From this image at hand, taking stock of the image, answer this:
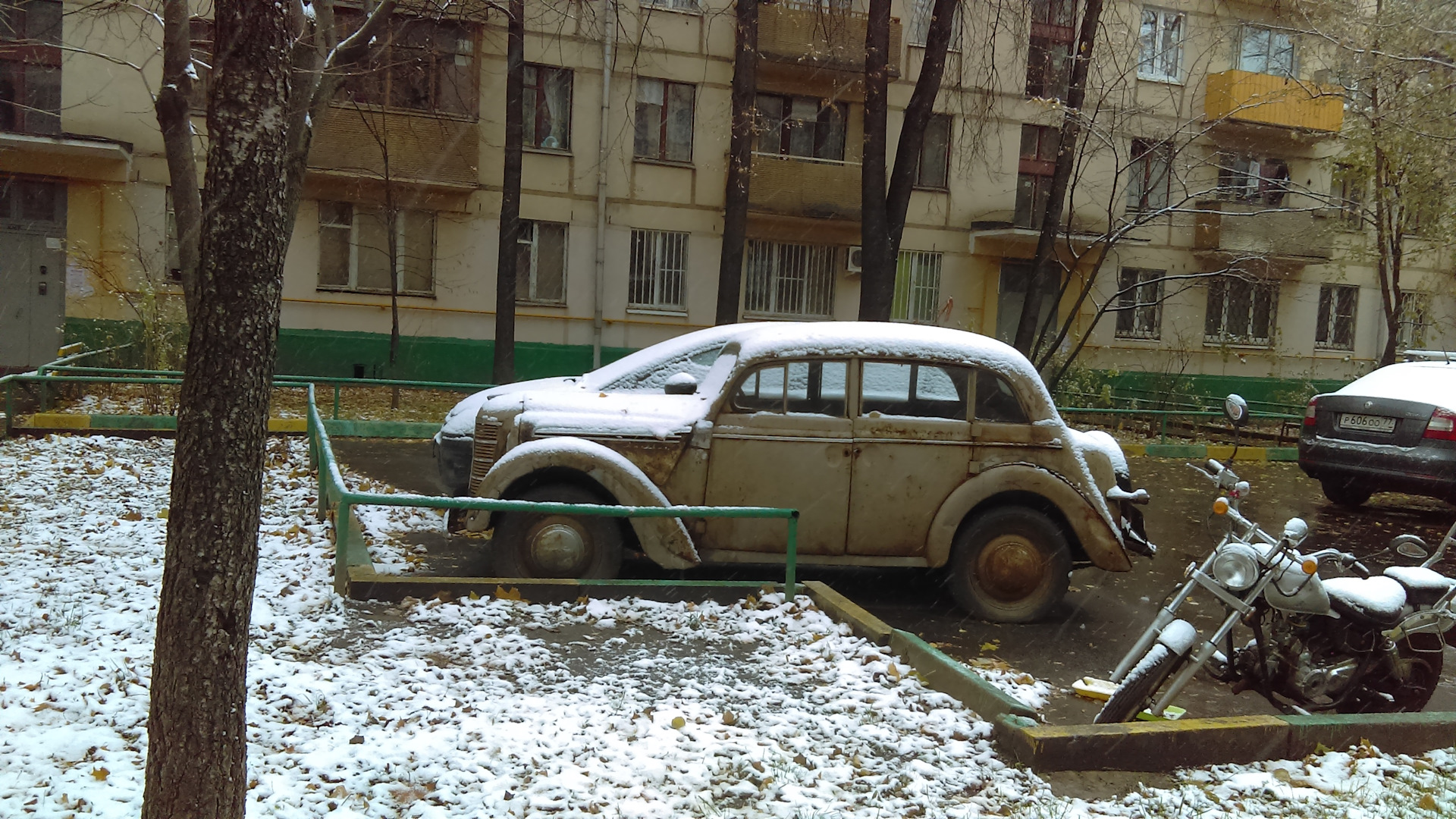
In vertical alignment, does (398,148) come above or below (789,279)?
above

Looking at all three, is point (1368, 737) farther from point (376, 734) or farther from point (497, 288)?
point (497, 288)

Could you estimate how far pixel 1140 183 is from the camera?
2622cm

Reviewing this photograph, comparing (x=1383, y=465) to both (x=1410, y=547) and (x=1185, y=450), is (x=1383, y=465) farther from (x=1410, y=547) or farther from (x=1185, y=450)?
(x=1410, y=547)

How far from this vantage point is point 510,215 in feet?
61.8

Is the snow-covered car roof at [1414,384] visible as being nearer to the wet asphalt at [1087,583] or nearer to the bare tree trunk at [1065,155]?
the wet asphalt at [1087,583]

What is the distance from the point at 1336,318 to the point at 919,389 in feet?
87.9

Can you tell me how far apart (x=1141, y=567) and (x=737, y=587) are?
12.7ft

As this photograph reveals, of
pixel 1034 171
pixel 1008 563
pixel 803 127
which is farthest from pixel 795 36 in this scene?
pixel 1008 563

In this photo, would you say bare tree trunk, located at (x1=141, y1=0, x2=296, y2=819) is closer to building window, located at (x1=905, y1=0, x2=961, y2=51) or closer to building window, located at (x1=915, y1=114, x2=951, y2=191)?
building window, located at (x1=905, y1=0, x2=961, y2=51)

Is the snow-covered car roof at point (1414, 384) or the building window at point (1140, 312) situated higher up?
the building window at point (1140, 312)

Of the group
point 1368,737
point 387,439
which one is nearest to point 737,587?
point 1368,737

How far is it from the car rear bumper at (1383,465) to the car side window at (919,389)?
6.92 metres

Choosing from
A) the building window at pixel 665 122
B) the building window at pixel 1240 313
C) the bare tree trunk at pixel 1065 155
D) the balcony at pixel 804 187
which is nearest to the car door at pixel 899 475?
the bare tree trunk at pixel 1065 155

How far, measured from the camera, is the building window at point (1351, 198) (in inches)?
785
